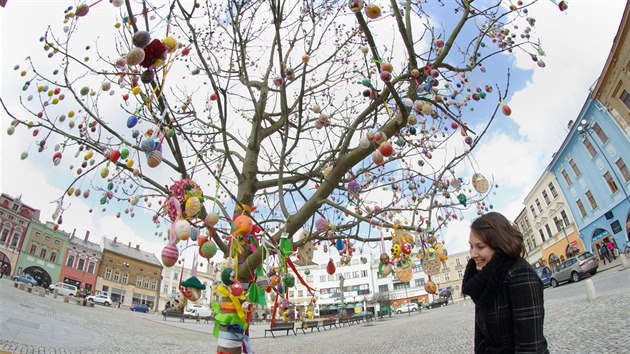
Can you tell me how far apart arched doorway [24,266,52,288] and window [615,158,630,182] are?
56.4 m

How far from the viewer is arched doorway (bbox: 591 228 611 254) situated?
79.3ft

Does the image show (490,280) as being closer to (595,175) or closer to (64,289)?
(595,175)

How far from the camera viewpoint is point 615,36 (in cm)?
1994

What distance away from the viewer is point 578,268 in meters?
16.3

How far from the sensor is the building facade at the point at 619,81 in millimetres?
19406

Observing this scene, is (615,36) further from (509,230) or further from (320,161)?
(509,230)

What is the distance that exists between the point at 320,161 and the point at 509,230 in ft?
12.6

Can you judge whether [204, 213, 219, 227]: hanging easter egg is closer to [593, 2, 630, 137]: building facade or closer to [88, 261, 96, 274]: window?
[593, 2, 630, 137]: building facade

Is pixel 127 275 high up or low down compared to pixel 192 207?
up

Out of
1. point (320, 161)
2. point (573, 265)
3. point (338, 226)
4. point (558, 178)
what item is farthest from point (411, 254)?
point (558, 178)

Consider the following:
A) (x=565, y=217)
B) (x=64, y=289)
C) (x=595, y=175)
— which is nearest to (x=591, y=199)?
(x=595, y=175)

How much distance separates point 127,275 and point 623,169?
2305 inches

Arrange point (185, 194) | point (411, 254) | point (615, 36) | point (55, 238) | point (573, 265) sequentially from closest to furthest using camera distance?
point (185, 194)
point (411, 254)
point (573, 265)
point (615, 36)
point (55, 238)

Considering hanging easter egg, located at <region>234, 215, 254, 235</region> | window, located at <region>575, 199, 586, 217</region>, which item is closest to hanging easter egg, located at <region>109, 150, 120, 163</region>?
hanging easter egg, located at <region>234, 215, 254, 235</region>
